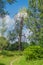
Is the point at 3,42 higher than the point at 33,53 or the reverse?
higher

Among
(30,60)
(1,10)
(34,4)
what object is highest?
(34,4)

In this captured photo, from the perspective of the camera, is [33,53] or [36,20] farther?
[36,20]

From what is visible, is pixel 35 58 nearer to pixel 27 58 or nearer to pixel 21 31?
pixel 27 58

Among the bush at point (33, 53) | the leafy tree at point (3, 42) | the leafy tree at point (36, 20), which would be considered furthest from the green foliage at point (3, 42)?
the bush at point (33, 53)

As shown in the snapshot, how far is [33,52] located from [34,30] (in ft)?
56.6

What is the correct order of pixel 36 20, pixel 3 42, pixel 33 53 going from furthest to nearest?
pixel 3 42 < pixel 36 20 < pixel 33 53

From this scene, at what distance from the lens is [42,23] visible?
46969 millimetres

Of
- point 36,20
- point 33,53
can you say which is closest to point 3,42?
point 36,20

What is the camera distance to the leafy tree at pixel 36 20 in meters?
47.3

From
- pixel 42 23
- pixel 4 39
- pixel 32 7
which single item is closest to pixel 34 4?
pixel 32 7

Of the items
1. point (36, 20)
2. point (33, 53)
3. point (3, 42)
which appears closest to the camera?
point (33, 53)

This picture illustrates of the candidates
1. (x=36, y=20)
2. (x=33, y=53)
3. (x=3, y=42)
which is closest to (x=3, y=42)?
(x=3, y=42)

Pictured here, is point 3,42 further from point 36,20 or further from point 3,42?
point 36,20

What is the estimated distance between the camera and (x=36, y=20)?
49688mm
